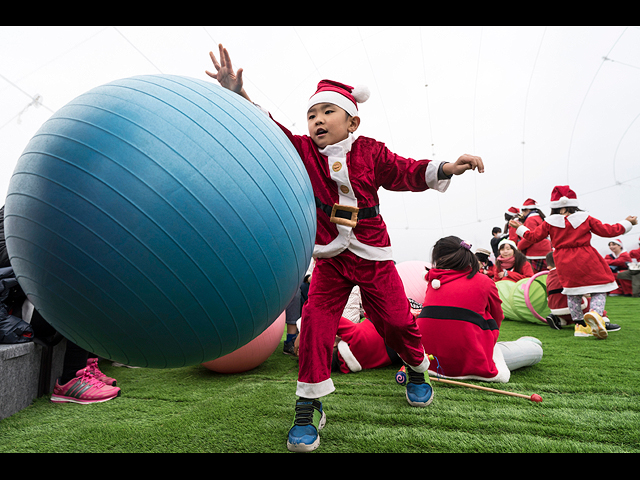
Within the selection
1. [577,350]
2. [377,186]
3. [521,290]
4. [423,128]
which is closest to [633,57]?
[423,128]

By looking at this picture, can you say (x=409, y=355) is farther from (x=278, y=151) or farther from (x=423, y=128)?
(x=423, y=128)

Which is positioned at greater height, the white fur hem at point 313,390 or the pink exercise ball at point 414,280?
the pink exercise ball at point 414,280

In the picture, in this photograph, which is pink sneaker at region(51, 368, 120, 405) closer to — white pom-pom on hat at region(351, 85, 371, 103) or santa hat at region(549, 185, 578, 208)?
white pom-pom on hat at region(351, 85, 371, 103)

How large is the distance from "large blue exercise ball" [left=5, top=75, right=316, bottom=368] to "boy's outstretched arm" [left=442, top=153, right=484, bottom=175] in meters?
1.00

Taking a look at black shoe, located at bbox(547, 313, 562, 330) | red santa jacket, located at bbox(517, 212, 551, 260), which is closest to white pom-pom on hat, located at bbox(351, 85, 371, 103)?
black shoe, located at bbox(547, 313, 562, 330)

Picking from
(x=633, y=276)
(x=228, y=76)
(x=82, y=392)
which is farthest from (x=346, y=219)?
(x=633, y=276)

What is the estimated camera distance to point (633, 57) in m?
10.6

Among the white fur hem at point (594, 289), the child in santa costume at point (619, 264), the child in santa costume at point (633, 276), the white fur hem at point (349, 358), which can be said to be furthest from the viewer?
the child in santa costume at point (619, 264)

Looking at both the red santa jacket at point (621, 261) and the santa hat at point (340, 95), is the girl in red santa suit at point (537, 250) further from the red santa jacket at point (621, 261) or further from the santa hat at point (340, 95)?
the santa hat at point (340, 95)

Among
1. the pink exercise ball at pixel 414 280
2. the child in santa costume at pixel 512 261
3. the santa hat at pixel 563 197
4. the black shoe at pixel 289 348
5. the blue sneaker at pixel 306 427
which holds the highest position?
the santa hat at pixel 563 197

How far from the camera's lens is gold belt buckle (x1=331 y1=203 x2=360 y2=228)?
1908 millimetres

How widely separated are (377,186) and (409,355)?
971 mm

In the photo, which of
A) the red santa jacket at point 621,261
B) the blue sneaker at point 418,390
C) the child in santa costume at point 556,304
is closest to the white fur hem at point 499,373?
the blue sneaker at point 418,390

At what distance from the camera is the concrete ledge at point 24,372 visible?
214cm
